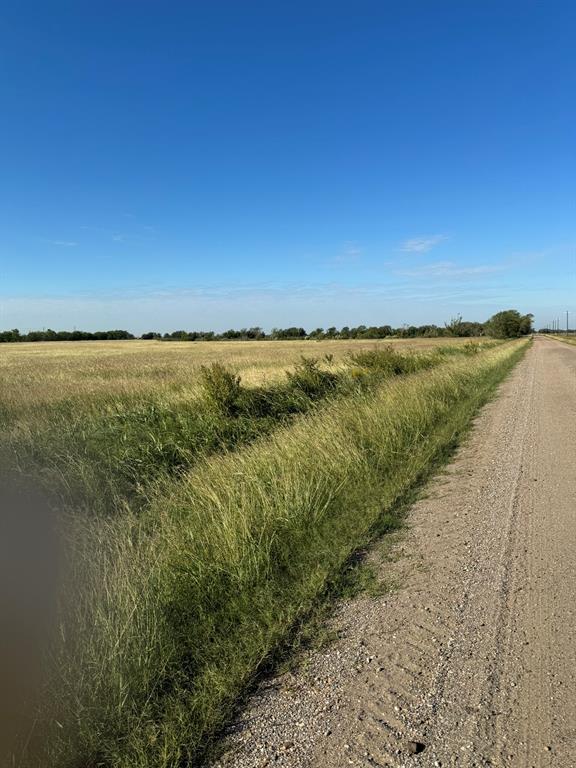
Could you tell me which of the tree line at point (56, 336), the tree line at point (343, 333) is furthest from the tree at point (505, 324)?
the tree line at point (56, 336)

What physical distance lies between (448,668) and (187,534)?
2.68 m

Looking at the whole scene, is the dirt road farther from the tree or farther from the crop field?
the tree

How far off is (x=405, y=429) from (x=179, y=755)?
7.85 m

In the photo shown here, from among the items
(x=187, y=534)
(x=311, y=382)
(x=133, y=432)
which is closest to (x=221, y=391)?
(x=133, y=432)

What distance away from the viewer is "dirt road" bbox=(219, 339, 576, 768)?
8.07 feet

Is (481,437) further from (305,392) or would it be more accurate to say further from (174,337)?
(174,337)

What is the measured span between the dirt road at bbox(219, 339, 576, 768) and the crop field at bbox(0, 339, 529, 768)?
346mm

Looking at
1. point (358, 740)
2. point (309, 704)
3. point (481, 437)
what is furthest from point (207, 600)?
point (481, 437)

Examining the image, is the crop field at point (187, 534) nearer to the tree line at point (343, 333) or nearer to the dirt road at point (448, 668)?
the dirt road at point (448, 668)

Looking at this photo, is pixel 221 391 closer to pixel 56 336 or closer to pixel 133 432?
pixel 133 432

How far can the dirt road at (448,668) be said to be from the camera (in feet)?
8.07

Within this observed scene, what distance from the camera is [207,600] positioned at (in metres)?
3.82

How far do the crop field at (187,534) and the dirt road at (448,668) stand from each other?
346 mm

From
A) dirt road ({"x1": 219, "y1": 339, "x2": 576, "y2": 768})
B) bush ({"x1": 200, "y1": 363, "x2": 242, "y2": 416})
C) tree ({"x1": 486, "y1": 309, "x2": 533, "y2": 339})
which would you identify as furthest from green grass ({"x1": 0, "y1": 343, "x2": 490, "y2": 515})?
tree ({"x1": 486, "y1": 309, "x2": 533, "y2": 339})
